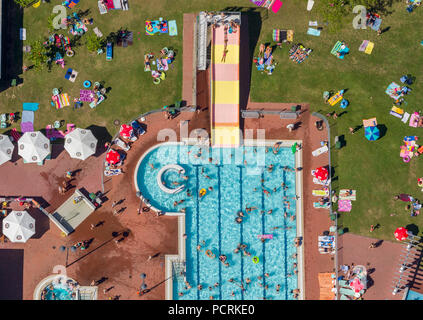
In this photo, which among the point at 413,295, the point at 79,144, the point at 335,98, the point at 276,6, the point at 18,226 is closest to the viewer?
the point at 18,226

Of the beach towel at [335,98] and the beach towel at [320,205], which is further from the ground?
the beach towel at [335,98]

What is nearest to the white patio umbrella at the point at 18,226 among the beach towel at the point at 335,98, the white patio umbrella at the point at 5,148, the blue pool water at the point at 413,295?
the white patio umbrella at the point at 5,148

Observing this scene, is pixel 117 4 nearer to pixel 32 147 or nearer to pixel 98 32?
pixel 98 32

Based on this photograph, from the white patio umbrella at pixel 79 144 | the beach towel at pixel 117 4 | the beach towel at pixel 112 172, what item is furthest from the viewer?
the beach towel at pixel 117 4

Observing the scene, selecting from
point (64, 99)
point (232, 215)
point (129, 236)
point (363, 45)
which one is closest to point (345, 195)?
point (232, 215)

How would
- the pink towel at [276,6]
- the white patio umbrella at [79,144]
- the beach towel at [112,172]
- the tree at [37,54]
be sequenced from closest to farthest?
the white patio umbrella at [79,144], the tree at [37,54], the beach towel at [112,172], the pink towel at [276,6]

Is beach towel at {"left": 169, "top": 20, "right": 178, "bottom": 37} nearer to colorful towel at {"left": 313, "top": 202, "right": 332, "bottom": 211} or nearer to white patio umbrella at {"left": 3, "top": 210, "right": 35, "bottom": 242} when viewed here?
colorful towel at {"left": 313, "top": 202, "right": 332, "bottom": 211}

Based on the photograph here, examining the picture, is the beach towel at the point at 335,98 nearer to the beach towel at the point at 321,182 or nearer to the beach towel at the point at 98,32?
the beach towel at the point at 321,182
